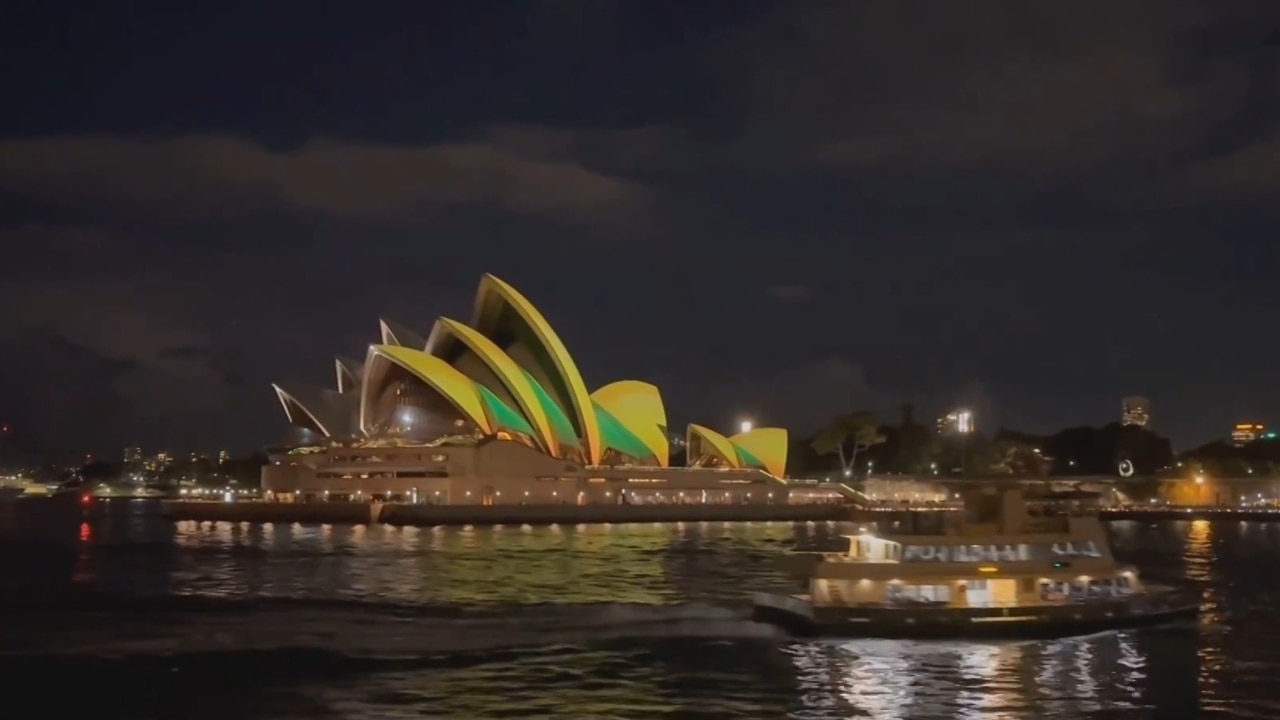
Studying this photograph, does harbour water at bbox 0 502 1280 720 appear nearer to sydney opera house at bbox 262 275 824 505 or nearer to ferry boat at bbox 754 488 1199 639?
ferry boat at bbox 754 488 1199 639

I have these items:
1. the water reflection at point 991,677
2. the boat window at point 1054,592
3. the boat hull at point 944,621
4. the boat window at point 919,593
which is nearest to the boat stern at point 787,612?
the boat hull at point 944,621

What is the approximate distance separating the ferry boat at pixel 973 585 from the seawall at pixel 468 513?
5322 centimetres

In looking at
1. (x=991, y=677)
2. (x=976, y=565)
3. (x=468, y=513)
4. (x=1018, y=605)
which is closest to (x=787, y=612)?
(x=976, y=565)

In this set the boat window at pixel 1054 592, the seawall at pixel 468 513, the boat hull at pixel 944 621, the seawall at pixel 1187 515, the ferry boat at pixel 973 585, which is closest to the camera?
the boat hull at pixel 944 621

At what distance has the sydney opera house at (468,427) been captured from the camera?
8100 centimetres

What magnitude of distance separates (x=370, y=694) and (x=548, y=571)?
20520 millimetres

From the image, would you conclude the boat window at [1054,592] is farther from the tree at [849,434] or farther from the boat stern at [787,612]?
the tree at [849,434]

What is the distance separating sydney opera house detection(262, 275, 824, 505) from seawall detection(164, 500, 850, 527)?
9.07 ft

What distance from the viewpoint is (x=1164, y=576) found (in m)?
43.1

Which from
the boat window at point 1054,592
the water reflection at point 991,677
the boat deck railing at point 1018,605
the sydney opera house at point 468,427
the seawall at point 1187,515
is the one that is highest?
the sydney opera house at point 468,427

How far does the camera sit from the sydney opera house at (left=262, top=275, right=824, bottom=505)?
8100cm

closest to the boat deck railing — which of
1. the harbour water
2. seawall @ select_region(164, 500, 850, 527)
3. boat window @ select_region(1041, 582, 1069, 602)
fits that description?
boat window @ select_region(1041, 582, 1069, 602)

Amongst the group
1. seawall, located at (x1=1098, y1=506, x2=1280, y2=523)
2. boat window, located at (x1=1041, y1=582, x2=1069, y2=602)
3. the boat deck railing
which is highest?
boat window, located at (x1=1041, y1=582, x2=1069, y2=602)

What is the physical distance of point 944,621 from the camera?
86.8 feet
